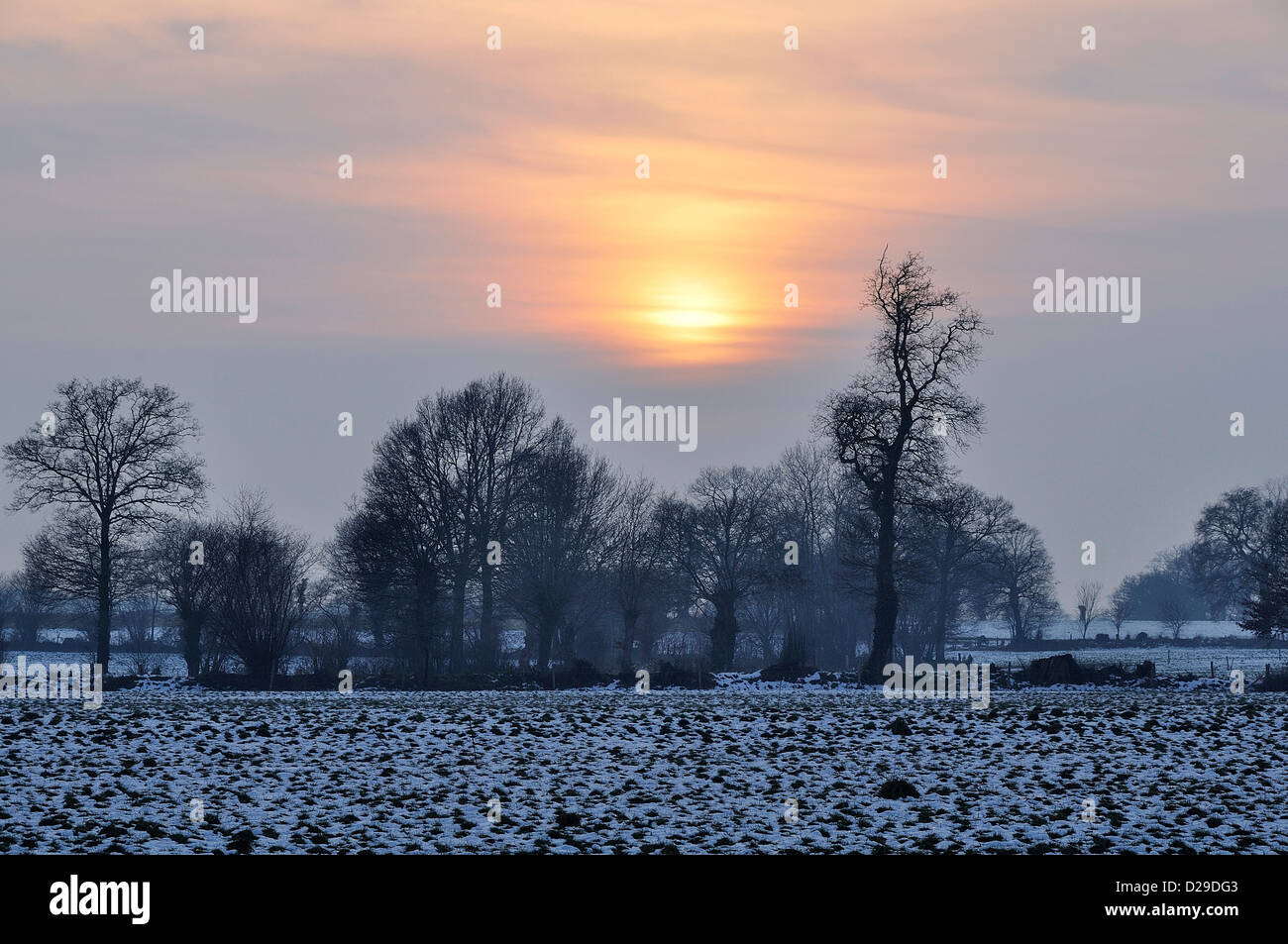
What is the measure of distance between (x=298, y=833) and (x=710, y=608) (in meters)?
79.1

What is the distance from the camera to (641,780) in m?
17.9

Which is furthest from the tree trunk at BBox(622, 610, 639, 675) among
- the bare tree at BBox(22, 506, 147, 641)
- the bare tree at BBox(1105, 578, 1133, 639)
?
the bare tree at BBox(1105, 578, 1133, 639)

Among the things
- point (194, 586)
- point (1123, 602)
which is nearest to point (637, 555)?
point (194, 586)

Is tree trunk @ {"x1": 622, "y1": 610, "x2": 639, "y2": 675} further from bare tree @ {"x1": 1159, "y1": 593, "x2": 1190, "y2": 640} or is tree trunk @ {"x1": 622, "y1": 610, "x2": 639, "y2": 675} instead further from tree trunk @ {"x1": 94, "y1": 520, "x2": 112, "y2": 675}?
bare tree @ {"x1": 1159, "y1": 593, "x2": 1190, "y2": 640}

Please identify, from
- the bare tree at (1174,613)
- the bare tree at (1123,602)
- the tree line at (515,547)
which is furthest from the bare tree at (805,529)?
the bare tree at (1123,602)

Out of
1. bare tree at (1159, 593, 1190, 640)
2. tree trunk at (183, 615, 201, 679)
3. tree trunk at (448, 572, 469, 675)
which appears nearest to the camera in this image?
tree trunk at (183, 615, 201, 679)

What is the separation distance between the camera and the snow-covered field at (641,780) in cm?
1377

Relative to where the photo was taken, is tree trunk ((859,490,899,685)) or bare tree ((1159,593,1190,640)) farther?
bare tree ((1159,593,1190,640))

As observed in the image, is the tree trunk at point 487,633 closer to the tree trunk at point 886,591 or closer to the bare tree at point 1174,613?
the tree trunk at point 886,591

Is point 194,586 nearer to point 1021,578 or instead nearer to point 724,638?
point 724,638

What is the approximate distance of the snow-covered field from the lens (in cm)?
1377

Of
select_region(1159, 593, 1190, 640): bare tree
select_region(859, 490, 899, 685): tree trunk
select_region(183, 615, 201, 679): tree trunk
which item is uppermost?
select_region(859, 490, 899, 685): tree trunk
